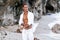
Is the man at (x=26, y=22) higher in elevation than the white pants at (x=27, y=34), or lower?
higher

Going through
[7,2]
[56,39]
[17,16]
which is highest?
[7,2]

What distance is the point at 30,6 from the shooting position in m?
14.0

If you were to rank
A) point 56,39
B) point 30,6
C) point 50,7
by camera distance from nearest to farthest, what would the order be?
point 56,39 → point 30,6 → point 50,7

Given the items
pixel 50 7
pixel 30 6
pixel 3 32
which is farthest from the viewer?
pixel 50 7

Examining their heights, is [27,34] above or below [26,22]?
below

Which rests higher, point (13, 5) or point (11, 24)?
point (13, 5)

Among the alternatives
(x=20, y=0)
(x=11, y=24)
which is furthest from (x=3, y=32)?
(x=20, y=0)

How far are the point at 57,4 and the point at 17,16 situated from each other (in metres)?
11.6

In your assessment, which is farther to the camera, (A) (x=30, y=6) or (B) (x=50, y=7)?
(B) (x=50, y=7)

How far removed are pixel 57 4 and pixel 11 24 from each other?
1264cm

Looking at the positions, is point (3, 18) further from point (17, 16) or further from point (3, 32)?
point (3, 32)

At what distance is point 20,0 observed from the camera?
12.6 meters

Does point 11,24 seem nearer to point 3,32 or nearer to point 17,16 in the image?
point 17,16

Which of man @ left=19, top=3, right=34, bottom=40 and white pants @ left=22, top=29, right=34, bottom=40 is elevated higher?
man @ left=19, top=3, right=34, bottom=40
